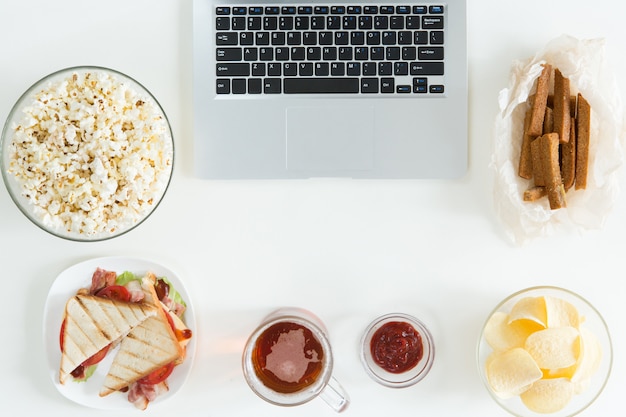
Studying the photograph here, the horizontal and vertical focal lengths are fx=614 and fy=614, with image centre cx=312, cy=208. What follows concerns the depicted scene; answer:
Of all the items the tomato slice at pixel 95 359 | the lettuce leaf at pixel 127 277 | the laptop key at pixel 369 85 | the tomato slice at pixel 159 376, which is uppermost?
the laptop key at pixel 369 85

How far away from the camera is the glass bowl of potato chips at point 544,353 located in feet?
2.98

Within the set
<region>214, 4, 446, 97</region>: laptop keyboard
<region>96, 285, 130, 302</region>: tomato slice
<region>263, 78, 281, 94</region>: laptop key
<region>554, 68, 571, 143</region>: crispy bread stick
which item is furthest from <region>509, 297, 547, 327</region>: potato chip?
<region>96, 285, 130, 302</region>: tomato slice

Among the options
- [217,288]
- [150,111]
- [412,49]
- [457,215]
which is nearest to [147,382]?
[217,288]

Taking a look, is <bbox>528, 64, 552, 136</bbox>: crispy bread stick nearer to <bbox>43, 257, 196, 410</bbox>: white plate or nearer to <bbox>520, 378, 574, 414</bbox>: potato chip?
<bbox>520, 378, 574, 414</bbox>: potato chip

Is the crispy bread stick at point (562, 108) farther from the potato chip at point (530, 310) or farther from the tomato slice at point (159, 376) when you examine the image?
the tomato slice at point (159, 376)

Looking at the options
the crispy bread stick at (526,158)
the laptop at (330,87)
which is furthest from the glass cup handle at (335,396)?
the crispy bread stick at (526,158)

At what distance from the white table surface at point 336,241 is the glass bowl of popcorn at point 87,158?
0.23ft

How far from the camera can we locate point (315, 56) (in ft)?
3.14

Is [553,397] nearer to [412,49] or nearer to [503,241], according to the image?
[503,241]

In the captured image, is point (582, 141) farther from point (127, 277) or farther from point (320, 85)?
point (127, 277)

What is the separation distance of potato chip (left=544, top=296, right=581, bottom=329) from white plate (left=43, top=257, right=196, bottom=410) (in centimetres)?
56

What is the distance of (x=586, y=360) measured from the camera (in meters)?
0.93

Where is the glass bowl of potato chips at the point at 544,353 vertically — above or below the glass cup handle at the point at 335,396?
above

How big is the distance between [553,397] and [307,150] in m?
0.53
